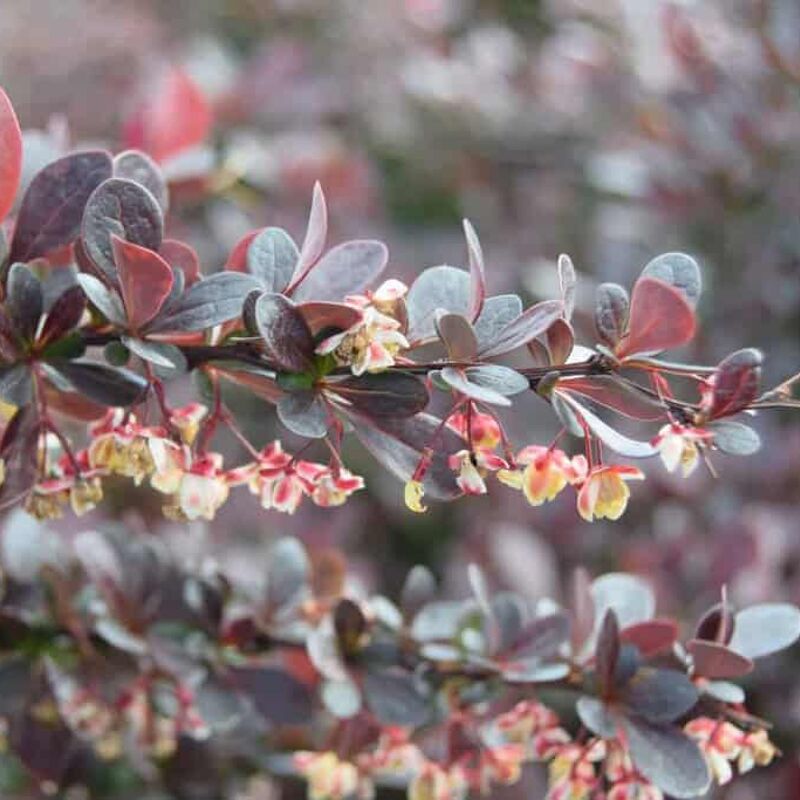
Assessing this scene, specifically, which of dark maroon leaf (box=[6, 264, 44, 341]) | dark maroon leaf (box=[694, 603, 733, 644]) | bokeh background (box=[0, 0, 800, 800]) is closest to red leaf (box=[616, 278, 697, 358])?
dark maroon leaf (box=[694, 603, 733, 644])

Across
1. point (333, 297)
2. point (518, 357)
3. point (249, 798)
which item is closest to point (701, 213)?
point (518, 357)

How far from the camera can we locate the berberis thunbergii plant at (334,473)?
0.61 m

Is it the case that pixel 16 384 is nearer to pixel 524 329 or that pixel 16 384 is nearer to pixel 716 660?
pixel 524 329

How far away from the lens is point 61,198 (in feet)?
Answer: 2.32

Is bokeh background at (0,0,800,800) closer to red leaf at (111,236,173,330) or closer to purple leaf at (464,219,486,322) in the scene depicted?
red leaf at (111,236,173,330)

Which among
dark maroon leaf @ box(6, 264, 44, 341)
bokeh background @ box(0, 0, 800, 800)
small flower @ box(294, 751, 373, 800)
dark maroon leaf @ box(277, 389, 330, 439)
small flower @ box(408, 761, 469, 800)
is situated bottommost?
bokeh background @ box(0, 0, 800, 800)

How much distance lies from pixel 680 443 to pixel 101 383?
12.5 inches

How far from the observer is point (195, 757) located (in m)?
1.03

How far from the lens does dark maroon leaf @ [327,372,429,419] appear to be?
24.7 inches

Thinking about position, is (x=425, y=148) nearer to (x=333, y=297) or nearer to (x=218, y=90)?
(x=218, y=90)

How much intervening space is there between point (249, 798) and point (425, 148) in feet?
4.68

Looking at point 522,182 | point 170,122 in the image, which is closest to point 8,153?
point 170,122

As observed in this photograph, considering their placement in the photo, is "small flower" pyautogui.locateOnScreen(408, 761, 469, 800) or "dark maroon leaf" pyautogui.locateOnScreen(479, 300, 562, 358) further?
"small flower" pyautogui.locateOnScreen(408, 761, 469, 800)

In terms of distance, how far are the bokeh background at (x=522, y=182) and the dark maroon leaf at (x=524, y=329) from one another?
0.46 m
